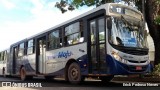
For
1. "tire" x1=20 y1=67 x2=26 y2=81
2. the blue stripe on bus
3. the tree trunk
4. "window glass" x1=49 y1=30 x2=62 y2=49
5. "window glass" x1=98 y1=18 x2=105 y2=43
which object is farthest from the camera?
"tire" x1=20 y1=67 x2=26 y2=81

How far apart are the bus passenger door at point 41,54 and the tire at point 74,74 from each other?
3.81 m

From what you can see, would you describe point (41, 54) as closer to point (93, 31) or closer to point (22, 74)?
point (22, 74)

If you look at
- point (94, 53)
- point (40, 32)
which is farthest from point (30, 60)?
point (94, 53)

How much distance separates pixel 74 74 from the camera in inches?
597

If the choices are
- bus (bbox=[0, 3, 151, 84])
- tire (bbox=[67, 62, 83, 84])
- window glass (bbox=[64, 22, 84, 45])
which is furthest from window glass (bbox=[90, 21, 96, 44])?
tire (bbox=[67, 62, 83, 84])

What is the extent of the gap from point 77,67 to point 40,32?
20.0 feet

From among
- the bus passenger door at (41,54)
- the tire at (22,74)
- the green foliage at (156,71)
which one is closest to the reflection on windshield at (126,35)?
the green foliage at (156,71)

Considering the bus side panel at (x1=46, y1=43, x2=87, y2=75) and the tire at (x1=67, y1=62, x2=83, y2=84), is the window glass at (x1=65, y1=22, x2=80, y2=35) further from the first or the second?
the tire at (x1=67, y1=62, x2=83, y2=84)

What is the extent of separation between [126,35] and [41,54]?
7709 millimetres

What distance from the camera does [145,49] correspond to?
13922 millimetres

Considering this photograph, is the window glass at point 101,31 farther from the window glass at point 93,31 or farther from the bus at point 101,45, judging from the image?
the window glass at point 93,31

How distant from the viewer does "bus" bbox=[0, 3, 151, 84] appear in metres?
12.9

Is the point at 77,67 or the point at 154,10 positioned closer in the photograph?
the point at 77,67

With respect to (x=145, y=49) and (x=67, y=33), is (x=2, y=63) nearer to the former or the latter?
(x=67, y=33)
